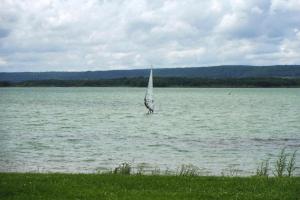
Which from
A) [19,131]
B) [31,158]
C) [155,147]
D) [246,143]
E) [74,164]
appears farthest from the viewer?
[19,131]

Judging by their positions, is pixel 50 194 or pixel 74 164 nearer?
pixel 50 194

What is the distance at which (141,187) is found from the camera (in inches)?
592

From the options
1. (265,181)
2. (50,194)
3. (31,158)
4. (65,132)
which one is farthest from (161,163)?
(65,132)

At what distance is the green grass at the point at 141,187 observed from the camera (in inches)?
547

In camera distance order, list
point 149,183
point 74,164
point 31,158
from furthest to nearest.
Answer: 1. point 31,158
2. point 74,164
3. point 149,183

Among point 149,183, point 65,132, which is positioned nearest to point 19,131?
point 65,132

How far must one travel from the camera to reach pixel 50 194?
13945 millimetres

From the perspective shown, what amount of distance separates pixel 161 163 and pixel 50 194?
1503 centimetres

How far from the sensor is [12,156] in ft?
99.1

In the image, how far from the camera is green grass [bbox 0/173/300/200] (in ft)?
45.5

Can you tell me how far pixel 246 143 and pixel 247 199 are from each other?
2662cm

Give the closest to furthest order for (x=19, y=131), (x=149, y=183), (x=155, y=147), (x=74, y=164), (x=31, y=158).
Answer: (x=149, y=183) < (x=74, y=164) < (x=31, y=158) < (x=155, y=147) < (x=19, y=131)

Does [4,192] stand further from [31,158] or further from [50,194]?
[31,158]

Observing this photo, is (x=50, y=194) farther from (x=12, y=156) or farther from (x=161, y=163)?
(x=12, y=156)
